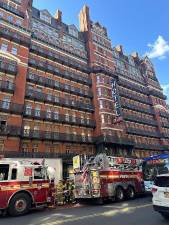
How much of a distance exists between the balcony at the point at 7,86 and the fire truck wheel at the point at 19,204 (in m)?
18.9

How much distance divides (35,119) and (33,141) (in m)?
3.26

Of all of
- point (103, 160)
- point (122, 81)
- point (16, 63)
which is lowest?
point (103, 160)

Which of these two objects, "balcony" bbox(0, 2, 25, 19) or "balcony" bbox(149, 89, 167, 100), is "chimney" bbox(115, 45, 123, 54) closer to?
"balcony" bbox(149, 89, 167, 100)

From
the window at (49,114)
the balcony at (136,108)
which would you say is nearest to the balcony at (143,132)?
the balcony at (136,108)

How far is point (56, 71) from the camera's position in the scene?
35.0 m

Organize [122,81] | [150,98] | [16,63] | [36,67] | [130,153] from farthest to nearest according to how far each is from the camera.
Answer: [150,98]
[122,81]
[130,153]
[36,67]
[16,63]

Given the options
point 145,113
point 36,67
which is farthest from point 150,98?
point 36,67

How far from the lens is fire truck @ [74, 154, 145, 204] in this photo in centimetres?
1438

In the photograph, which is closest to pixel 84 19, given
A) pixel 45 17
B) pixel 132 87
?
pixel 45 17

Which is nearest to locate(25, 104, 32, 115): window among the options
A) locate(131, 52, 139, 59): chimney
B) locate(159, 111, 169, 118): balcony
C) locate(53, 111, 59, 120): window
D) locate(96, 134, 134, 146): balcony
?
locate(53, 111, 59, 120): window

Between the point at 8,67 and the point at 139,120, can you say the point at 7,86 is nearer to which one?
the point at 8,67

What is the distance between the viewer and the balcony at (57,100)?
3012 centimetres

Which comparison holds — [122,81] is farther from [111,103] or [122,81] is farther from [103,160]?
[103,160]

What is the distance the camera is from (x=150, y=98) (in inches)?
2037
